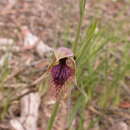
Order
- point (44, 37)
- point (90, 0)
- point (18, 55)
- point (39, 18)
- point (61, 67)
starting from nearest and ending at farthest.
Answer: point (61, 67) → point (18, 55) → point (44, 37) → point (39, 18) → point (90, 0)

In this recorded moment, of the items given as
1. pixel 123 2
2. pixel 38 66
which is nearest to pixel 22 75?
pixel 38 66

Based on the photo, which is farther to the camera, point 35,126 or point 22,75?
point 22,75

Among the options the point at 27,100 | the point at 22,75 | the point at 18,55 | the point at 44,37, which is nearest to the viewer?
the point at 27,100

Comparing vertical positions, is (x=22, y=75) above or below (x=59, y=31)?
below

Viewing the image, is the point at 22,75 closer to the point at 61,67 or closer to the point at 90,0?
the point at 61,67

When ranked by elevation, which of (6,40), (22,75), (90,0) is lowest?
(22,75)
